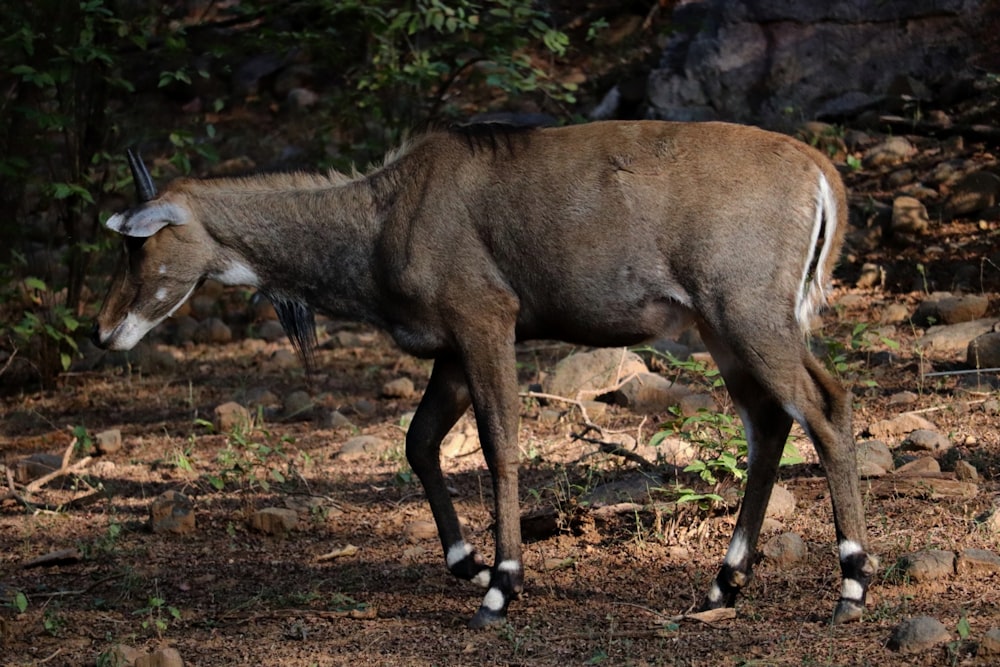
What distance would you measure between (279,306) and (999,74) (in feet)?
28.6

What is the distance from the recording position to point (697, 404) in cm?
866

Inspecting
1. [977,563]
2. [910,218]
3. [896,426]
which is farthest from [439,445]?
[910,218]

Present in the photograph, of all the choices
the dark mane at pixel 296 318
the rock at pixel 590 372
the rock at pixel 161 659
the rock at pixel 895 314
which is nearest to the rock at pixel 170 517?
the dark mane at pixel 296 318

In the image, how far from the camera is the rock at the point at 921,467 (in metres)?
7.24

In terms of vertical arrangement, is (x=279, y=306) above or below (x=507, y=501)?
above

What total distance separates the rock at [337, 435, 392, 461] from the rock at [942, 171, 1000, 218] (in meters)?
5.70

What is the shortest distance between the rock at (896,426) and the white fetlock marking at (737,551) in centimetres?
232

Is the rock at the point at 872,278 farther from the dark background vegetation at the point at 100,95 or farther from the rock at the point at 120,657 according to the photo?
the rock at the point at 120,657

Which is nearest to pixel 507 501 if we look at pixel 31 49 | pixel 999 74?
pixel 31 49

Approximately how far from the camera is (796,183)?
580 centimetres

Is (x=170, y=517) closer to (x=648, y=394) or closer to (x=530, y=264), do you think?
(x=530, y=264)

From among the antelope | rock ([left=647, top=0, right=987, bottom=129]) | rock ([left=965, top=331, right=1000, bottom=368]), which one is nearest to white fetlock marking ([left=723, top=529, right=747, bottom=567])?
the antelope

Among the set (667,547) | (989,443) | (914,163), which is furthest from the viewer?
(914,163)

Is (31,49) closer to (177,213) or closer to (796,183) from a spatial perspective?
(177,213)
